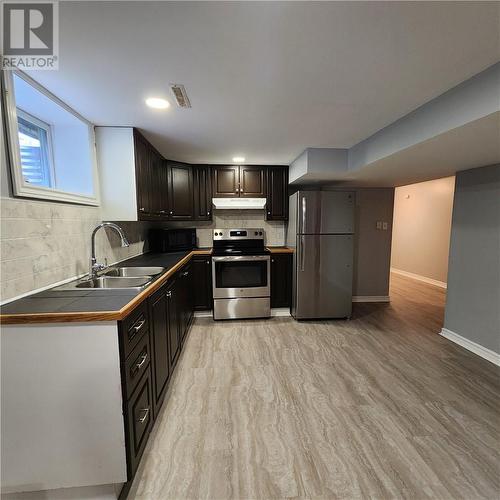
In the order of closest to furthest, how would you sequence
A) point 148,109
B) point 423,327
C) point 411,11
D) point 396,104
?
point 411,11, point 396,104, point 148,109, point 423,327

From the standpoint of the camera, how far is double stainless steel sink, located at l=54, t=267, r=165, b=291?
1687 mm

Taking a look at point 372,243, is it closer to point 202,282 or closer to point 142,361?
point 202,282

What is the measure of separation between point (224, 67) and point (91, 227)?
1.63 metres

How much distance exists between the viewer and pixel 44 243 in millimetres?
1563

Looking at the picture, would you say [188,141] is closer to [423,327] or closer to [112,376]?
[112,376]

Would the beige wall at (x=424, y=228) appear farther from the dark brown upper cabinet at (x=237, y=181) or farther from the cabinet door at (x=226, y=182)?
the cabinet door at (x=226, y=182)

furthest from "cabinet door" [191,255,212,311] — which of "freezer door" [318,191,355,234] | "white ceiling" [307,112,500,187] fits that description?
"white ceiling" [307,112,500,187]

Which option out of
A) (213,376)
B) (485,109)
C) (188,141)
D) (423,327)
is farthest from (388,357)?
(188,141)

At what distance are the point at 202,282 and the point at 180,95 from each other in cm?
235

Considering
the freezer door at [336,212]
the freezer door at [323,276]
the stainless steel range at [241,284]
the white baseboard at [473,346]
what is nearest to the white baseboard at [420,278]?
the white baseboard at [473,346]

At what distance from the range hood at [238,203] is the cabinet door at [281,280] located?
0.79 m

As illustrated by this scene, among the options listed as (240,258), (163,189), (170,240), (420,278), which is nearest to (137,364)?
(240,258)

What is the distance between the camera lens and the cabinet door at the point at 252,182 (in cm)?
367

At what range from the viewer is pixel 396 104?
1739mm
